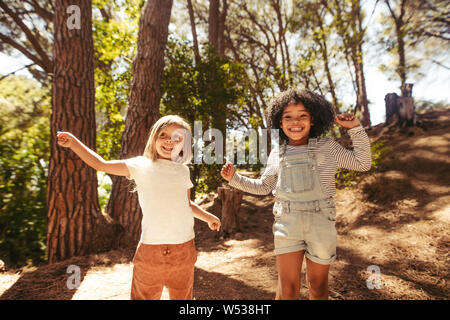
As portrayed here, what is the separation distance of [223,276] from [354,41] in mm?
6831

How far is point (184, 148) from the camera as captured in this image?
193cm

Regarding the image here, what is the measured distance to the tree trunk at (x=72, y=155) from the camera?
3463 mm

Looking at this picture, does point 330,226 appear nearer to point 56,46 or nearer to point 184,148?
point 184,148

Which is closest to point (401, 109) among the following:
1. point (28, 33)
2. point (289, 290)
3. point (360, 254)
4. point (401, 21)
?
point (401, 21)

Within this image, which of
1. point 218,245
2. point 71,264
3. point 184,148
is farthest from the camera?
point 218,245

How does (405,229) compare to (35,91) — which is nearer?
(405,229)

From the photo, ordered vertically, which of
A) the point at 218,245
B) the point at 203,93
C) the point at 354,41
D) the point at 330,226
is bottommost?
the point at 218,245

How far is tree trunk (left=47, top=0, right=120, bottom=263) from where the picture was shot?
136 inches

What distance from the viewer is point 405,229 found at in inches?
175

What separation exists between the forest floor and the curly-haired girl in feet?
4.04

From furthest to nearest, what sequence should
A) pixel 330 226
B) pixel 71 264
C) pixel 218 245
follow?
pixel 218 245 → pixel 71 264 → pixel 330 226

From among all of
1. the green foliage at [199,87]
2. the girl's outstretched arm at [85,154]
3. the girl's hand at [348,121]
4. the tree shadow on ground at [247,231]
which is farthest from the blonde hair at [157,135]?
the green foliage at [199,87]
